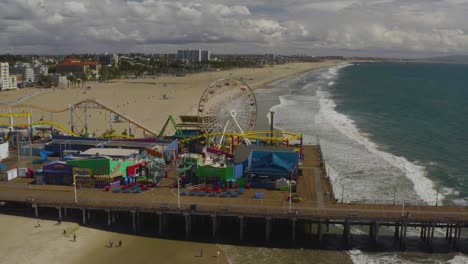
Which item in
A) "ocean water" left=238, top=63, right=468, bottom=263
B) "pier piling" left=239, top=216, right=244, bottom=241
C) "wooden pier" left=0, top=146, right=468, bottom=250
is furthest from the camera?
"ocean water" left=238, top=63, right=468, bottom=263

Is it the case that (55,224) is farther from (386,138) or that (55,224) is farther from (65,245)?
(386,138)

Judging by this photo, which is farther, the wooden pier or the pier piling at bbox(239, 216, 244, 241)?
the pier piling at bbox(239, 216, 244, 241)

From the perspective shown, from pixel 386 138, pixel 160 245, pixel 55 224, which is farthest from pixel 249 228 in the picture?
pixel 386 138

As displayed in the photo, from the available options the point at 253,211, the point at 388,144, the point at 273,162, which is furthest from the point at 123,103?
the point at 253,211

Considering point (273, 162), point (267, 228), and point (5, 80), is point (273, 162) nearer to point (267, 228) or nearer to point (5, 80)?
point (267, 228)

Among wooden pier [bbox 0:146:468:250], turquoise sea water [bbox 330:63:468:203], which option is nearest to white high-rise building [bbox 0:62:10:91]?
turquoise sea water [bbox 330:63:468:203]

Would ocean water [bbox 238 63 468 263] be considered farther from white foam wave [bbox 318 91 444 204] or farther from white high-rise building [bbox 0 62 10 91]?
white high-rise building [bbox 0 62 10 91]

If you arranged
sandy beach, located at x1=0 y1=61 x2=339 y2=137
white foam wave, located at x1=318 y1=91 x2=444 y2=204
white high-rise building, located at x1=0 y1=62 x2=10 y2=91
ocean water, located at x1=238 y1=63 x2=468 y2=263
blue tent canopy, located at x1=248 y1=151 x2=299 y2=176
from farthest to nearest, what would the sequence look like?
white high-rise building, located at x1=0 y1=62 x2=10 y2=91 < sandy beach, located at x1=0 y1=61 x2=339 y2=137 < white foam wave, located at x1=318 y1=91 x2=444 y2=204 < ocean water, located at x1=238 y1=63 x2=468 y2=263 < blue tent canopy, located at x1=248 y1=151 x2=299 y2=176

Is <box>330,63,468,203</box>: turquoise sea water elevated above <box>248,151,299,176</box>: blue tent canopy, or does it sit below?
below
